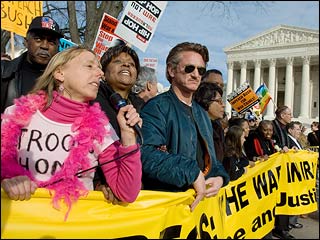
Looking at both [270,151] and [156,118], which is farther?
[270,151]

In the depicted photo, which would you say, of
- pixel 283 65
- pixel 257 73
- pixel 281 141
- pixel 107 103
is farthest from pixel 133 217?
pixel 283 65

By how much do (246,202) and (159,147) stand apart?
213cm

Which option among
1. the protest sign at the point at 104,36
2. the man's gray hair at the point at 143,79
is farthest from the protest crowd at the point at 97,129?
the protest sign at the point at 104,36

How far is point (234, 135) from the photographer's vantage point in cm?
486

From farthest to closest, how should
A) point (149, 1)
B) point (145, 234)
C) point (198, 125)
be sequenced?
1. point (149, 1)
2. point (198, 125)
3. point (145, 234)

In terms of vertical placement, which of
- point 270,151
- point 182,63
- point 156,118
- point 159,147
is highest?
point 182,63

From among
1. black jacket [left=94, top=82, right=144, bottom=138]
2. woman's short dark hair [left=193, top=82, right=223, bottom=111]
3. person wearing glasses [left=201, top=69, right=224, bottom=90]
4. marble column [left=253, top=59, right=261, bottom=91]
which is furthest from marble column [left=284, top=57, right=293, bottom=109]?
black jacket [left=94, top=82, right=144, bottom=138]

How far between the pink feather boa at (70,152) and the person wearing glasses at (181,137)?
1.57 feet

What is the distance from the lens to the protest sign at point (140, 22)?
217 inches

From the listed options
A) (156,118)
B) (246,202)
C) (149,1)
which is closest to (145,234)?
(156,118)

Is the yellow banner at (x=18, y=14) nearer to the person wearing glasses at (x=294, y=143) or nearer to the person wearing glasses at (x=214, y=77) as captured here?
the person wearing glasses at (x=214, y=77)

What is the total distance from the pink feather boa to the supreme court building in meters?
56.0

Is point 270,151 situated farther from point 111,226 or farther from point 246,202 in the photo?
point 111,226

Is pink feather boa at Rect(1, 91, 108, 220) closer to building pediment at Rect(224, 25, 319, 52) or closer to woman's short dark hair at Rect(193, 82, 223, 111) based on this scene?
woman's short dark hair at Rect(193, 82, 223, 111)
